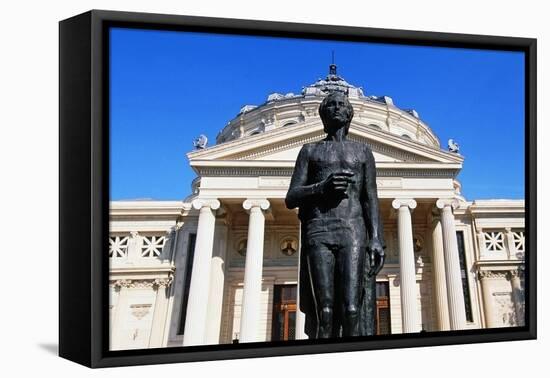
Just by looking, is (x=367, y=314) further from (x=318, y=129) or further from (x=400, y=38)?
(x=318, y=129)

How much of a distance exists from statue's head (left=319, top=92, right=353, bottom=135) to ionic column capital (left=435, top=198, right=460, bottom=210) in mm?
13024

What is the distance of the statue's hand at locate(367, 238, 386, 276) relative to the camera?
28.0 ft

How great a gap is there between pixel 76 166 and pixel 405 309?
13.0 metres

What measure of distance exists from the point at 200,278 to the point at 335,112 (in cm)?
1247

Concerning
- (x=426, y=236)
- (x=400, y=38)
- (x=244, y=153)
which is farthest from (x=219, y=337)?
(x=400, y=38)

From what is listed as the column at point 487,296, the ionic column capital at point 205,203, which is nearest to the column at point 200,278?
the ionic column capital at point 205,203

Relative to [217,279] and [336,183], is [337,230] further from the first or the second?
[217,279]

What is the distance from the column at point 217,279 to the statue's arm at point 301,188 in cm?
1341

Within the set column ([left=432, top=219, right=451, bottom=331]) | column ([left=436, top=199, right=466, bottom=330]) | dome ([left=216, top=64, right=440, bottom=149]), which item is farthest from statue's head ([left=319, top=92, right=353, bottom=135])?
column ([left=432, top=219, right=451, bottom=331])

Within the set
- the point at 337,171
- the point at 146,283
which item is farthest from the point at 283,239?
the point at 337,171

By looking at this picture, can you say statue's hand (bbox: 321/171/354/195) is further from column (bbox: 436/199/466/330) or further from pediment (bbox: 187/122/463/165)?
column (bbox: 436/199/466/330)

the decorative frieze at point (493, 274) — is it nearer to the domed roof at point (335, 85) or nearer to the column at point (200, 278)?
the domed roof at point (335, 85)

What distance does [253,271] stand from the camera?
21.2 m

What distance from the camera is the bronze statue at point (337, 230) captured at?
841 cm
